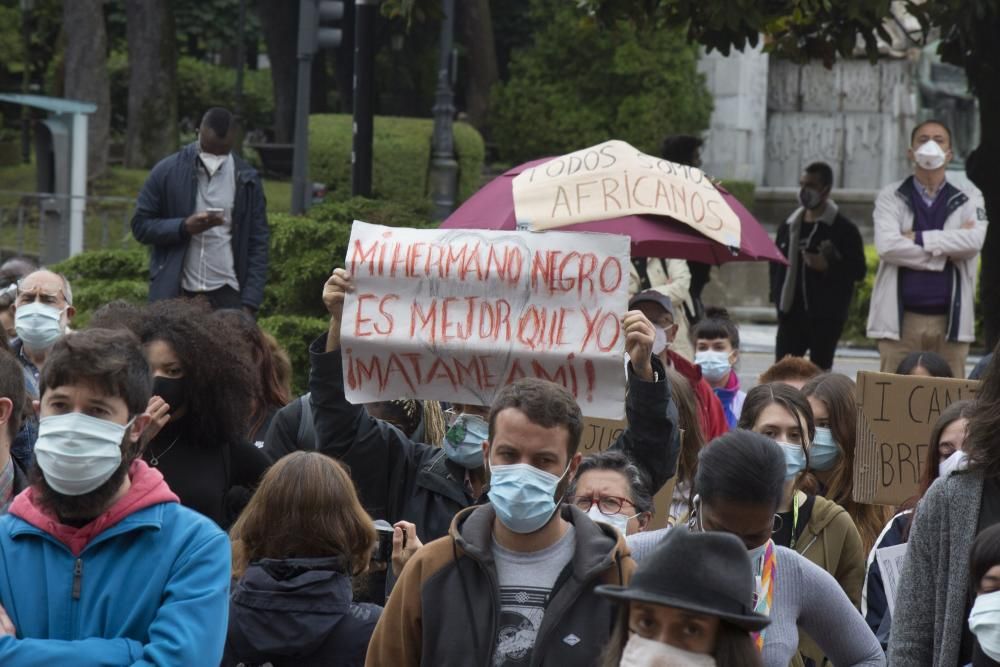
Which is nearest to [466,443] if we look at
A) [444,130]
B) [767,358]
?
[767,358]

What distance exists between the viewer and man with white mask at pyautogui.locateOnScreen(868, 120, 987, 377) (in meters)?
11.1

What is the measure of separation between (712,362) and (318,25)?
6.06 m

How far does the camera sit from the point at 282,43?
29.2 metres

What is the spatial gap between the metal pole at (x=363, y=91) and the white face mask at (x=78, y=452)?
852 centimetres

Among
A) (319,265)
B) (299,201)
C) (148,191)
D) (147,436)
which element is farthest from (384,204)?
(147,436)

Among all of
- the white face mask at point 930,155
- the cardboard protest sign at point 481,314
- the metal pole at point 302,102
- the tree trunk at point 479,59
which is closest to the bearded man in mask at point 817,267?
the white face mask at point 930,155

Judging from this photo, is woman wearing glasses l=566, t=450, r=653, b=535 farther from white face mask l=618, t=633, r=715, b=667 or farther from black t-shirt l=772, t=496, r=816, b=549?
white face mask l=618, t=633, r=715, b=667

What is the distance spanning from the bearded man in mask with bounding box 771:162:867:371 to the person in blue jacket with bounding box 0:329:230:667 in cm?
866

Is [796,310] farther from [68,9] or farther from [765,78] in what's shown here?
[68,9]

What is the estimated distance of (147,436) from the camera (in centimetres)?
468

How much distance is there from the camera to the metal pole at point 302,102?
13.8 m

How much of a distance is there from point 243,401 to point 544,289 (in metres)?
1.01

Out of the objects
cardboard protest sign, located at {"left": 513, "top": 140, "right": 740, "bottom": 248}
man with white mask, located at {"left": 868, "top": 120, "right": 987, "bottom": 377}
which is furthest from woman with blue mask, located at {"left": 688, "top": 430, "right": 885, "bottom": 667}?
man with white mask, located at {"left": 868, "top": 120, "right": 987, "bottom": 377}

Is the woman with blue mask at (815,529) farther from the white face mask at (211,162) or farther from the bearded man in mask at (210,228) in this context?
the white face mask at (211,162)
